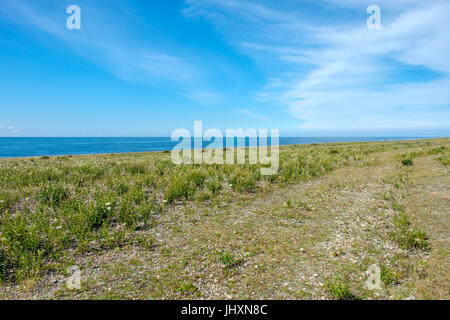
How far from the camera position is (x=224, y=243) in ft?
28.2

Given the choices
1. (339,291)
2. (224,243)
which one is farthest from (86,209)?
(339,291)

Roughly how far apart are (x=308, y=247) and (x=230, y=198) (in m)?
6.36

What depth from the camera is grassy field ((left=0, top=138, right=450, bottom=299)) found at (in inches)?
243

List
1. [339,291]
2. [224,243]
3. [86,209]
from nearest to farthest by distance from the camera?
[339,291], [224,243], [86,209]

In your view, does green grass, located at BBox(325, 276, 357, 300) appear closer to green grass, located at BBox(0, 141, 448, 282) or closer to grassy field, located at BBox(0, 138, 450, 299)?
grassy field, located at BBox(0, 138, 450, 299)

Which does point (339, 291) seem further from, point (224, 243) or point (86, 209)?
point (86, 209)

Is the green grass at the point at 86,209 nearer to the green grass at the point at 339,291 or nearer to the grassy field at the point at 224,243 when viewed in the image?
the grassy field at the point at 224,243

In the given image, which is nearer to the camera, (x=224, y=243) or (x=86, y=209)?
(x=224, y=243)

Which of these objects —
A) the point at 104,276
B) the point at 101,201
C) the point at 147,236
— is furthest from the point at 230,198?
the point at 104,276

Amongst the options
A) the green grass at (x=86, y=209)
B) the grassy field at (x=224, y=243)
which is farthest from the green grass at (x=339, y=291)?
the green grass at (x=86, y=209)

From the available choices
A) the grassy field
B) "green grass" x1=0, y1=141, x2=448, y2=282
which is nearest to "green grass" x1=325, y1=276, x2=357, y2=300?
the grassy field

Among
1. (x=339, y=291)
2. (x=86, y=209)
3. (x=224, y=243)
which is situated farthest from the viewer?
(x=86, y=209)

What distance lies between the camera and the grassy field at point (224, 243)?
20.3 ft
